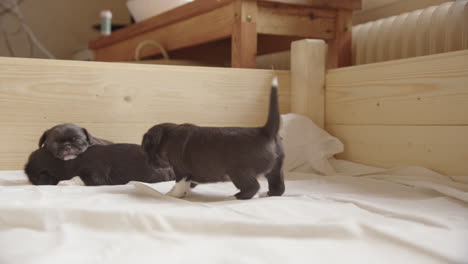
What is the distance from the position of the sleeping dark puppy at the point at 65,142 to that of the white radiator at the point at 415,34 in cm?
139

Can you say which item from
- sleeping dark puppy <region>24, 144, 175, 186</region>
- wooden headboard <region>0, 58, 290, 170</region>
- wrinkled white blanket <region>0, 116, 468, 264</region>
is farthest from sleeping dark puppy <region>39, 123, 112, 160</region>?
wooden headboard <region>0, 58, 290, 170</region>

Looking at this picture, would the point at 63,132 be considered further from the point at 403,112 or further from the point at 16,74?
the point at 403,112

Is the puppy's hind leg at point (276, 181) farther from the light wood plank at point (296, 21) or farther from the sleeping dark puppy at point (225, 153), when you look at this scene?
the light wood plank at point (296, 21)

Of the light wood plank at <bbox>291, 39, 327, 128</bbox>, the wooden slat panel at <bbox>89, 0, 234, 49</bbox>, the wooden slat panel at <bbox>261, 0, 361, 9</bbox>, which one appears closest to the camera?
the light wood plank at <bbox>291, 39, 327, 128</bbox>

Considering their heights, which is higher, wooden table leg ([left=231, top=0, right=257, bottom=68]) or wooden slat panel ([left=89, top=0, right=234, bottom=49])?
wooden slat panel ([left=89, top=0, right=234, bottom=49])

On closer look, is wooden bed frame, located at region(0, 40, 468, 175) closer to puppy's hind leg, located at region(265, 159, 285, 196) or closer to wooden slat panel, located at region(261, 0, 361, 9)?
wooden slat panel, located at region(261, 0, 361, 9)

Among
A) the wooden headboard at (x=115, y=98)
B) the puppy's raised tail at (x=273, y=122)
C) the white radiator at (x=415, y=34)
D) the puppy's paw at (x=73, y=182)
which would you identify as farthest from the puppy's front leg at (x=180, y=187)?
the white radiator at (x=415, y=34)

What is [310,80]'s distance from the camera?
6.70ft

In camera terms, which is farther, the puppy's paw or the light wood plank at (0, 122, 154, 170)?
the light wood plank at (0, 122, 154, 170)

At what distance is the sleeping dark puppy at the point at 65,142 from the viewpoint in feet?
4.92

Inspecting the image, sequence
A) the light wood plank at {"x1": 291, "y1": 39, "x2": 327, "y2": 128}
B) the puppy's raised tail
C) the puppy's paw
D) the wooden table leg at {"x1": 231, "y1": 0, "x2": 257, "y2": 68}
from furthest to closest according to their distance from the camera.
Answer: the wooden table leg at {"x1": 231, "y1": 0, "x2": 257, "y2": 68}, the light wood plank at {"x1": 291, "y1": 39, "x2": 327, "y2": 128}, the puppy's paw, the puppy's raised tail

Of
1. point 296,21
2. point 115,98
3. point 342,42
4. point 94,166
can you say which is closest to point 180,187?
point 94,166

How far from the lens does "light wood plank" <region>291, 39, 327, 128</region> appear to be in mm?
2039

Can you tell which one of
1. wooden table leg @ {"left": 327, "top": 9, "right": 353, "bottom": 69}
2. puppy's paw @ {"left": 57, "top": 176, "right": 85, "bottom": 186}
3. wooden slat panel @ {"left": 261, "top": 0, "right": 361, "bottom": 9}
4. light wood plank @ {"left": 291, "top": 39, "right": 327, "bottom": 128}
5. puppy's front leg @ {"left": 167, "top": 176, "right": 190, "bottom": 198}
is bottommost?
puppy's paw @ {"left": 57, "top": 176, "right": 85, "bottom": 186}
